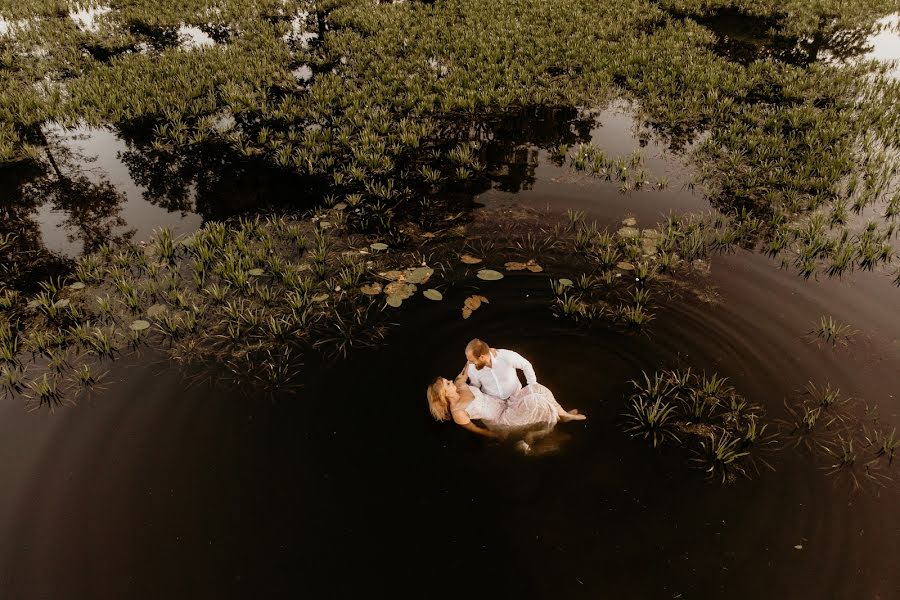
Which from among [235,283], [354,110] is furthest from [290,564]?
[354,110]

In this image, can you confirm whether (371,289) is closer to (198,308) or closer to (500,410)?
(198,308)

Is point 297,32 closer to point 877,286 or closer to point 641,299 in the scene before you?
point 641,299

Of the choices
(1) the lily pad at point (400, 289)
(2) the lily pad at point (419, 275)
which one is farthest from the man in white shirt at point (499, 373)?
(2) the lily pad at point (419, 275)

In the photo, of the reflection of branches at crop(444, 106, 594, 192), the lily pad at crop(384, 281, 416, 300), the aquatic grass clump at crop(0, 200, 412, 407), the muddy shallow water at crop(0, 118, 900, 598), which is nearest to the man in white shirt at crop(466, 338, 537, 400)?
the muddy shallow water at crop(0, 118, 900, 598)

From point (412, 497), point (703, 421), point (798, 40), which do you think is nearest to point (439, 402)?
point (412, 497)

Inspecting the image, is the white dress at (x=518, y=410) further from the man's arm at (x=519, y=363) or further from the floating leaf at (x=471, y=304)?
the floating leaf at (x=471, y=304)
